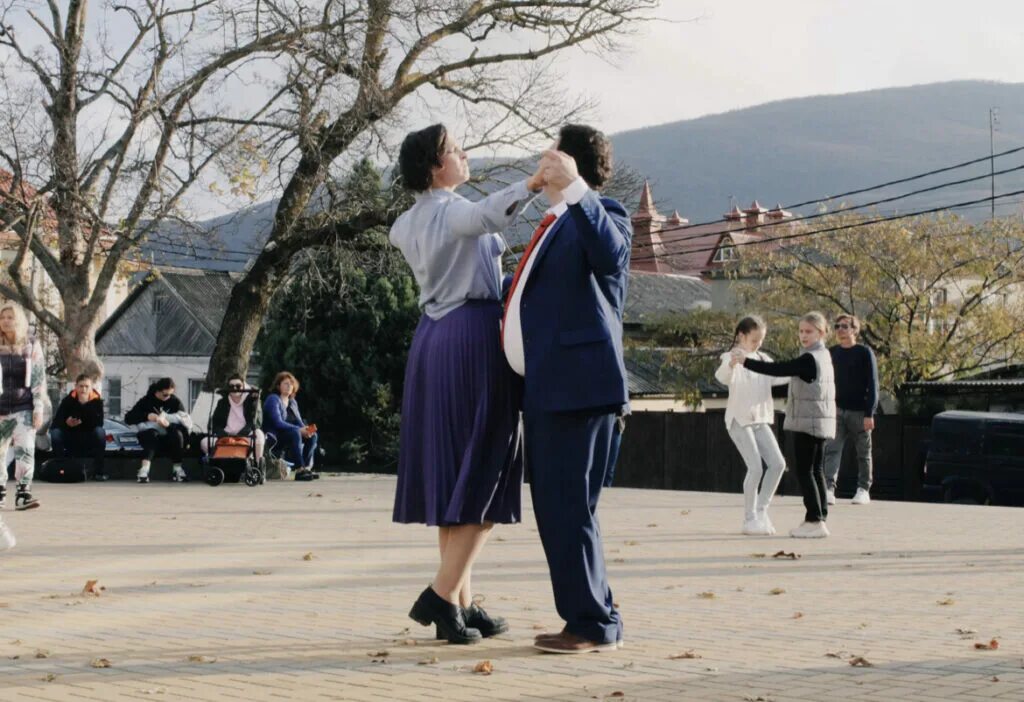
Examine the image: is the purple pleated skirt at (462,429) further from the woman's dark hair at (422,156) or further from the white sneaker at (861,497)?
the white sneaker at (861,497)

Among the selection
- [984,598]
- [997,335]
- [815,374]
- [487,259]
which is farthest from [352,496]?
[997,335]

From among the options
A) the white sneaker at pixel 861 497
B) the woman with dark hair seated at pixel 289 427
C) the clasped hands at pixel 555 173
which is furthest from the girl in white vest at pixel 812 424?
the woman with dark hair seated at pixel 289 427

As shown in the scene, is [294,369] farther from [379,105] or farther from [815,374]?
[815,374]

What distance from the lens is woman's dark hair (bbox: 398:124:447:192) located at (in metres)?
6.61

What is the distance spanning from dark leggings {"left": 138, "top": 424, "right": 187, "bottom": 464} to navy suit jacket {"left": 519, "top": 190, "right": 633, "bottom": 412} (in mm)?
14808

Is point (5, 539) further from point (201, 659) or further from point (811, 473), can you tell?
point (811, 473)

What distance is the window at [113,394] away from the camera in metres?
75.1

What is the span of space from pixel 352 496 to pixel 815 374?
22.8 ft

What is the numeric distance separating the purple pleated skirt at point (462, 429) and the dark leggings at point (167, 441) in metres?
14.4

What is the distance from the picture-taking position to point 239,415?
64.1 ft

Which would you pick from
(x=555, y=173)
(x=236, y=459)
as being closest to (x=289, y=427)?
(x=236, y=459)

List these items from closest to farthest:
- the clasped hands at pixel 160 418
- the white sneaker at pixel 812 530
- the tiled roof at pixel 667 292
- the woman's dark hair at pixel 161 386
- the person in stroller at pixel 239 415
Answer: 1. the white sneaker at pixel 812 530
2. the person in stroller at pixel 239 415
3. the clasped hands at pixel 160 418
4. the woman's dark hair at pixel 161 386
5. the tiled roof at pixel 667 292

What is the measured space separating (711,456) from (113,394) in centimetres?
4869

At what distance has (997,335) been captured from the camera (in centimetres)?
4616
